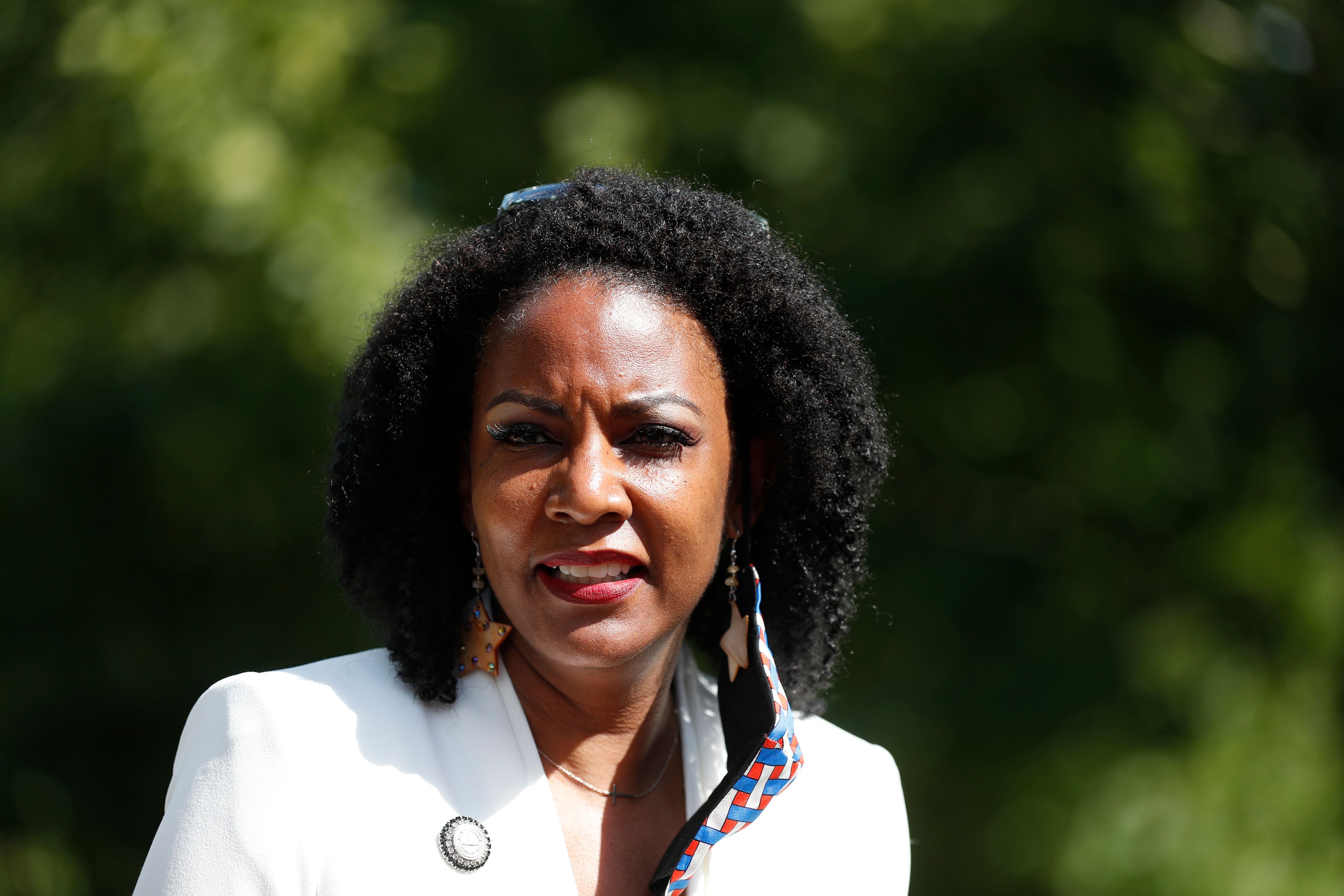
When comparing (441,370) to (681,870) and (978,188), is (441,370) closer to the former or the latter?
(681,870)

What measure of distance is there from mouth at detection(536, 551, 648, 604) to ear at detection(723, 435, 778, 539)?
325mm

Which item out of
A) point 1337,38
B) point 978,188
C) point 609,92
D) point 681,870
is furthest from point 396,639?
point 1337,38

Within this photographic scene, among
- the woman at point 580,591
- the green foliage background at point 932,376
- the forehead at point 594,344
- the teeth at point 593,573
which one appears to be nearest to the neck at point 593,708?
the woman at point 580,591

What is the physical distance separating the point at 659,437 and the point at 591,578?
0.94 ft

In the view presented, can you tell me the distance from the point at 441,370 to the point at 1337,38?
13.0 ft

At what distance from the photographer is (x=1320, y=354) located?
480 cm

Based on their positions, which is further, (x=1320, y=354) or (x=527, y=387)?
(x=1320, y=354)

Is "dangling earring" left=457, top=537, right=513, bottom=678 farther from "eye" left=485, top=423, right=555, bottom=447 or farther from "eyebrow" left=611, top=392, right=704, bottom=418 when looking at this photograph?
"eyebrow" left=611, top=392, right=704, bottom=418

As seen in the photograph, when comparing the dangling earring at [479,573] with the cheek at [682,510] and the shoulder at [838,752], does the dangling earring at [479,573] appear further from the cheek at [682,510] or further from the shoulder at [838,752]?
the shoulder at [838,752]

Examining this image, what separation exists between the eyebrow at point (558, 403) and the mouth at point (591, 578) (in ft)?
0.84

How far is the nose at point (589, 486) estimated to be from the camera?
230cm

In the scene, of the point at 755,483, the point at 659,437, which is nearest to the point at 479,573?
the point at 659,437

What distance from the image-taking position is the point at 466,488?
2.60 metres

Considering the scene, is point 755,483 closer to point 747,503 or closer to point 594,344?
point 747,503
